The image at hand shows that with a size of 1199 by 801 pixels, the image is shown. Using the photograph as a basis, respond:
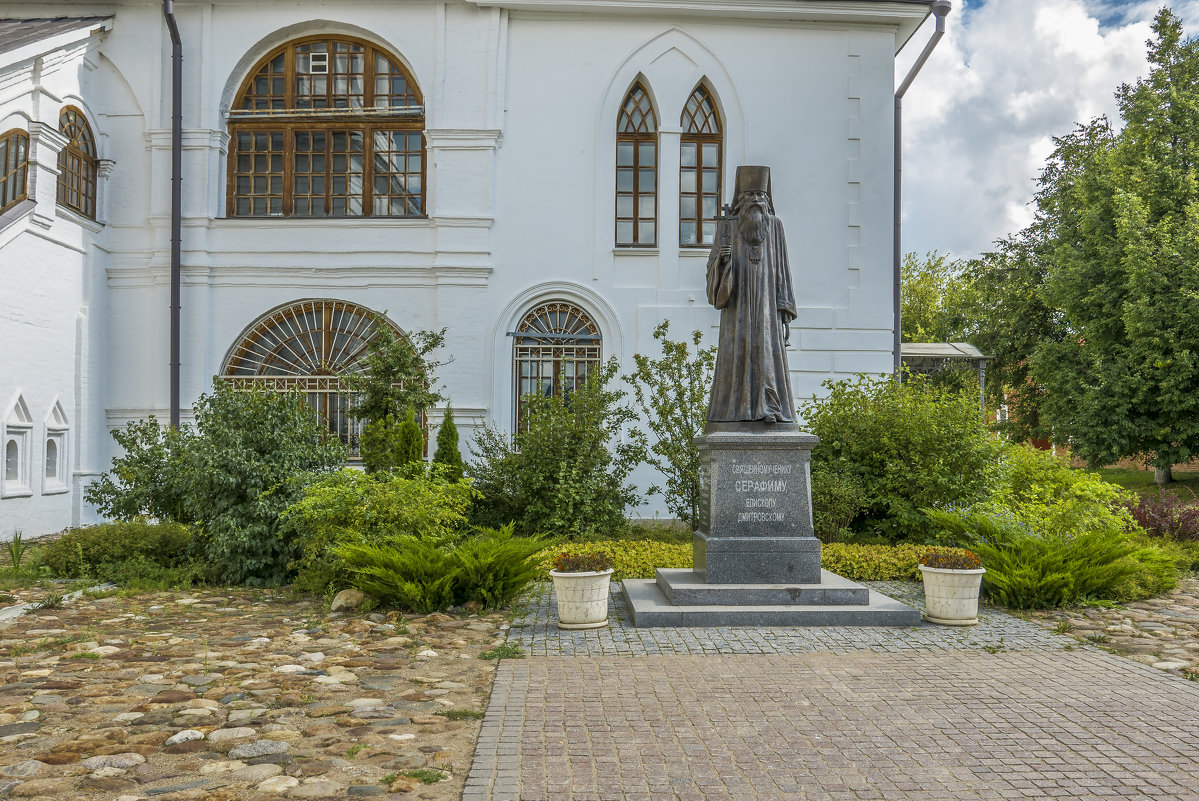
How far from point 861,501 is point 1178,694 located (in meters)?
5.72

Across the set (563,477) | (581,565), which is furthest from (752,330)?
(563,477)

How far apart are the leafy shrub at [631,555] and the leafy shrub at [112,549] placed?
4289 mm

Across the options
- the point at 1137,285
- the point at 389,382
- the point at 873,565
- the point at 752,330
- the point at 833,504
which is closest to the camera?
the point at 752,330

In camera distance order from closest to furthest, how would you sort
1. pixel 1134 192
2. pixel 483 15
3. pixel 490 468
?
pixel 490 468
pixel 483 15
pixel 1134 192

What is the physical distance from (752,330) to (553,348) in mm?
7004

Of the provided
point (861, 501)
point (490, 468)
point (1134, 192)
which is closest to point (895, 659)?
point (861, 501)

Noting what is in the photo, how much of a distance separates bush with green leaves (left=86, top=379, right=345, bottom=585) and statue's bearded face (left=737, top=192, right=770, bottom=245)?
17.5ft

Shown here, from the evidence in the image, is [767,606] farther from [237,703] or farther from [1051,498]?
[1051,498]

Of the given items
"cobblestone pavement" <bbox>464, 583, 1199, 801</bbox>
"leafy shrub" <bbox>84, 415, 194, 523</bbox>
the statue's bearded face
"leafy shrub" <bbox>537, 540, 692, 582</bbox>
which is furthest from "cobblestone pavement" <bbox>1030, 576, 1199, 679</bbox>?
"leafy shrub" <bbox>84, 415, 194, 523</bbox>

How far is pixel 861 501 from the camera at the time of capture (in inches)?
444

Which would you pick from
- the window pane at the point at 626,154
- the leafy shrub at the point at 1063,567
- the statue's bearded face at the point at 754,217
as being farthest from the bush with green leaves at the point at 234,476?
the window pane at the point at 626,154

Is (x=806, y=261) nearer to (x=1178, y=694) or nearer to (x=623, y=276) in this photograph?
(x=623, y=276)

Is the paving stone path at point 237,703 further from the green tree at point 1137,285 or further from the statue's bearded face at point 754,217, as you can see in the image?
the green tree at point 1137,285

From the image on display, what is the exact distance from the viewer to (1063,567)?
829cm
